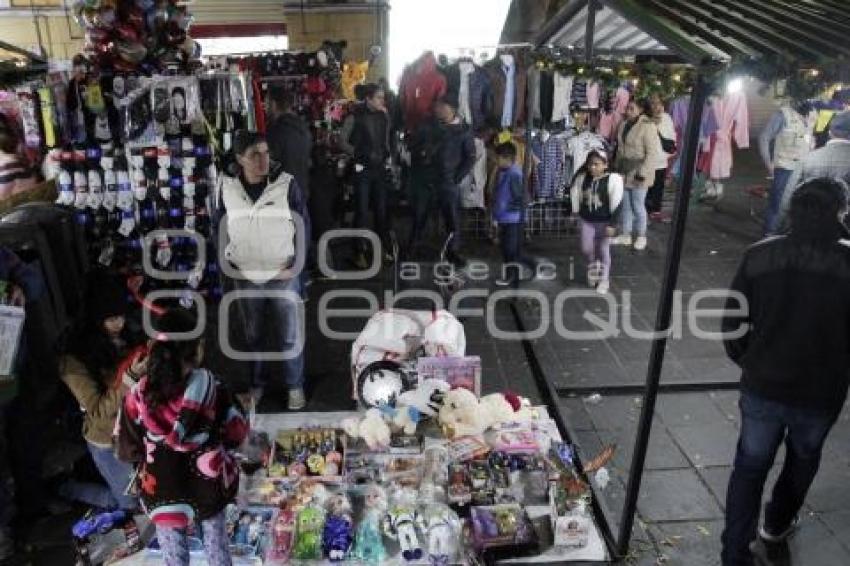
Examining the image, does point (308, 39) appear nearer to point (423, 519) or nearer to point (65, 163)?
point (65, 163)

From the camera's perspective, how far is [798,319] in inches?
133

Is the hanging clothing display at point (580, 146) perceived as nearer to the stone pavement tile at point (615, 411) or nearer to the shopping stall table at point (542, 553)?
the stone pavement tile at point (615, 411)

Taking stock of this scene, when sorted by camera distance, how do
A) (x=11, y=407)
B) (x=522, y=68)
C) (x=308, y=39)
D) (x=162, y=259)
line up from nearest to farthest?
1. (x=11, y=407)
2. (x=162, y=259)
3. (x=522, y=68)
4. (x=308, y=39)

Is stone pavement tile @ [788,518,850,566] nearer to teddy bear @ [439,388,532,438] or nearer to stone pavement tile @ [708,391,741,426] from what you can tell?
stone pavement tile @ [708,391,741,426]

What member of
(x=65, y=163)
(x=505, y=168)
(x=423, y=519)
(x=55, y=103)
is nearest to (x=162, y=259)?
(x=65, y=163)

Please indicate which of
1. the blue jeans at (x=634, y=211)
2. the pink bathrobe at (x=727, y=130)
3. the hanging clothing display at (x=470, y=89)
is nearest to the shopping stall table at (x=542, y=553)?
the blue jeans at (x=634, y=211)

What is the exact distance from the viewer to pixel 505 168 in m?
7.72

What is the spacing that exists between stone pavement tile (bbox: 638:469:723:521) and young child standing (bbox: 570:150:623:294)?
3.40m

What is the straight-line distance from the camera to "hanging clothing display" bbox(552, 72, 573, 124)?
932 centimetres

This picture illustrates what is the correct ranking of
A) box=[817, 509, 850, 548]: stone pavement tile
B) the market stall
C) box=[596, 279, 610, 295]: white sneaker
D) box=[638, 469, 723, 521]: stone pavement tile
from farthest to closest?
1. box=[596, 279, 610, 295]: white sneaker
2. box=[638, 469, 723, 521]: stone pavement tile
3. box=[817, 509, 850, 548]: stone pavement tile
4. the market stall

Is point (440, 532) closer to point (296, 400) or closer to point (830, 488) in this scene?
point (296, 400)

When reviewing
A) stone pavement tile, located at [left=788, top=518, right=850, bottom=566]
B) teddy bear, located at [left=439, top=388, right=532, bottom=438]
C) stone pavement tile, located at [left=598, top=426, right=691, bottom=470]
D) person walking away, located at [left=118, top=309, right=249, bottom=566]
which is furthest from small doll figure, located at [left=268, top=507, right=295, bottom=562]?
stone pavement tile, located at [left=788, top=518, right=850, bottom=566]

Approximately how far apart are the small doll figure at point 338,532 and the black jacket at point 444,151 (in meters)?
5.04

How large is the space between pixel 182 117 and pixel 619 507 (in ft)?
17.6
